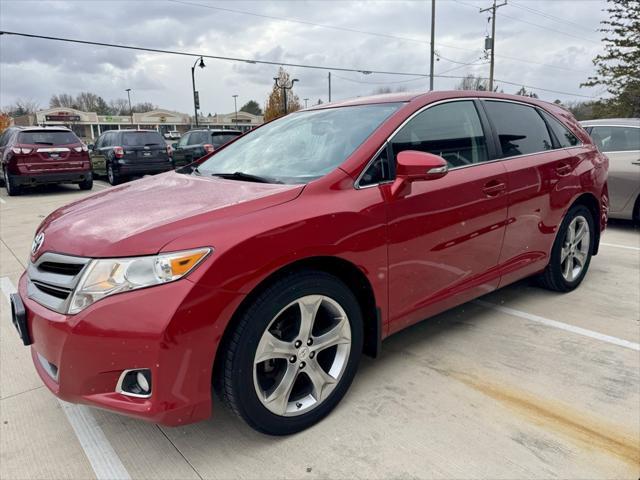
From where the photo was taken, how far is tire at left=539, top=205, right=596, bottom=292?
12.3 ft

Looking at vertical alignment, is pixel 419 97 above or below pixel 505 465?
above

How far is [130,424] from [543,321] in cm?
288

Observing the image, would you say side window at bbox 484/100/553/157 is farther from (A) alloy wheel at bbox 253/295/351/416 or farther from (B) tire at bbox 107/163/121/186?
(B) tire at bbox 107/163/121/186

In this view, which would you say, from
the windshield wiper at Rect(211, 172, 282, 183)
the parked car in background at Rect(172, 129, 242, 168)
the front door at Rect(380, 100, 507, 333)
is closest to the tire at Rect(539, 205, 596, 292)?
the front door at Rect(380, 100, 507, 333)

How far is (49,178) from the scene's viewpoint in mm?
10664

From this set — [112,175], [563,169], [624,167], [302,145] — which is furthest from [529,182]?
[112,175]

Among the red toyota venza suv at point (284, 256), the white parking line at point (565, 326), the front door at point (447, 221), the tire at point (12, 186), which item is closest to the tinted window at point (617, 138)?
the red toyota venza suv at point (284, 256)

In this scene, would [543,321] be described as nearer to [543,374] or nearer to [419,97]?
[543,374]

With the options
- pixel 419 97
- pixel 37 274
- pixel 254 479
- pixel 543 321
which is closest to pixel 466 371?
pixel 543 321

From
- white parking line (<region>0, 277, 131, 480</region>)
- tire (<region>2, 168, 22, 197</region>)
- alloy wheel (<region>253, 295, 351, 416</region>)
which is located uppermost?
tire (<region>2, 168, 22, 197</region>)

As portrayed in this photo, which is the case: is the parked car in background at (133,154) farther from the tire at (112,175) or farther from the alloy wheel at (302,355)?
the alloy wheel at (302,355)

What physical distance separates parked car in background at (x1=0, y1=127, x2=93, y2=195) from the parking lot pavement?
8594 millimetres

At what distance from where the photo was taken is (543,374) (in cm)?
271

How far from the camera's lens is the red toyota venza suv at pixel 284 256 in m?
1.79
